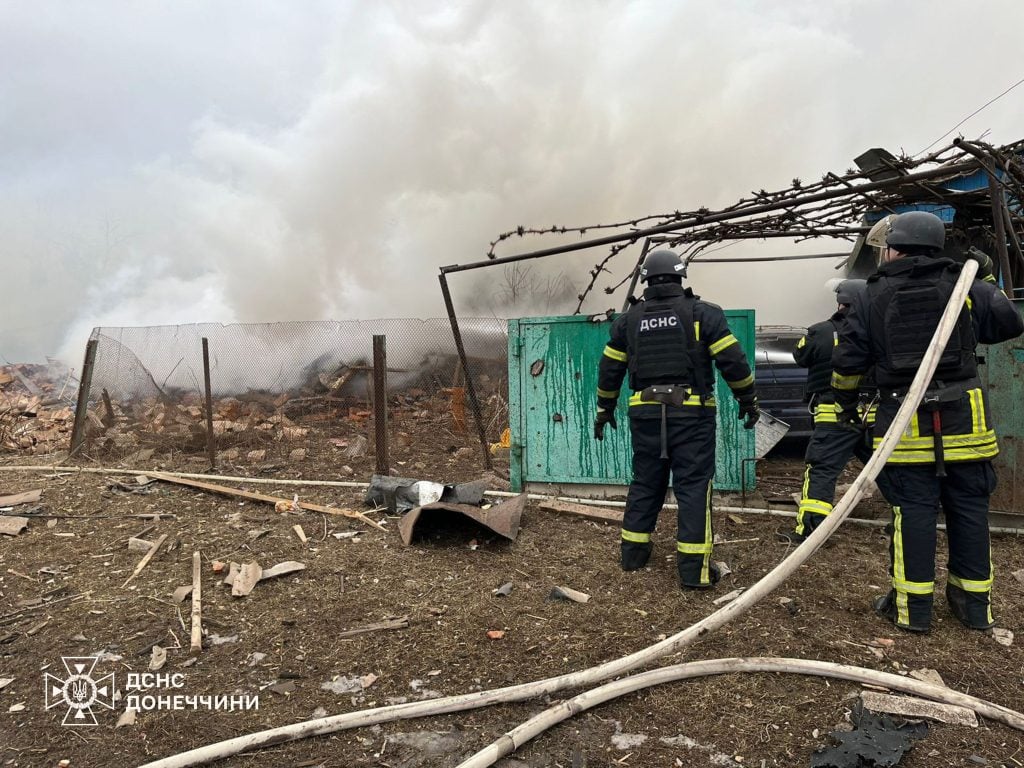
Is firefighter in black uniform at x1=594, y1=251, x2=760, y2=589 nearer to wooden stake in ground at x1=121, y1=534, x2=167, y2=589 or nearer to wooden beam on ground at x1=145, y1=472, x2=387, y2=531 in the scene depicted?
wooden beam on ground at x1=145, y1=472, x2=387, y2=531

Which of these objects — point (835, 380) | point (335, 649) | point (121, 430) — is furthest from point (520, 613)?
point (121, 430)

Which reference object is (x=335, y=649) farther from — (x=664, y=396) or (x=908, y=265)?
(x=908, y=265)

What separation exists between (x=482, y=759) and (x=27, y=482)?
590 cm

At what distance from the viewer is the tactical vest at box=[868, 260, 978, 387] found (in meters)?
2.66

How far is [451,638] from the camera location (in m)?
2.81

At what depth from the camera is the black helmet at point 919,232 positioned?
9.04ft

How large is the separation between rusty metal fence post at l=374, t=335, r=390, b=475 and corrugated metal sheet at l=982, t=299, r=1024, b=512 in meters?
4.53

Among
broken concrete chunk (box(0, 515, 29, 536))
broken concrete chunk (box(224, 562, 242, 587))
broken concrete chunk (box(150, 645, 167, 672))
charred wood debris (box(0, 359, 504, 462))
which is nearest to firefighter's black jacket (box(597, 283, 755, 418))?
broken concrete chunk (box(224, 562, 242, 587))

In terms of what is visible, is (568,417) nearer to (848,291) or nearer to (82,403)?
(848,291)

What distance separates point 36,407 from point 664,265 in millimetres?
10952

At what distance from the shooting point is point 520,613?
10.1 ft

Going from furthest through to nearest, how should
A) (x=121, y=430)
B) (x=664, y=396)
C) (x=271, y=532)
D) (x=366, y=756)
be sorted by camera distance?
(x=121, y=430) → (x=271, y=532) → (x=664, y=396) → (x=366, y=756)

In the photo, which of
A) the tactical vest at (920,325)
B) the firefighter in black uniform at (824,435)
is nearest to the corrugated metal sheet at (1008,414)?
the firefighter in black uniform at (824,435)

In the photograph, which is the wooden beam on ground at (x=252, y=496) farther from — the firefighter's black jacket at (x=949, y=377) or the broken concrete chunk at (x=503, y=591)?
the firefighter's black jacket at (x=949, y=377)
